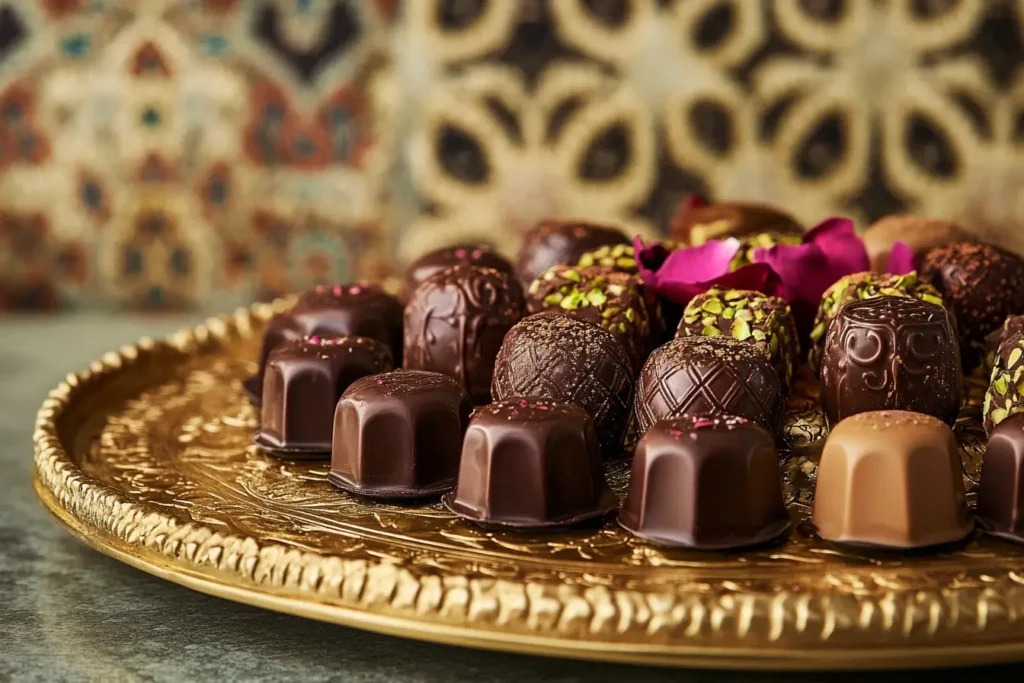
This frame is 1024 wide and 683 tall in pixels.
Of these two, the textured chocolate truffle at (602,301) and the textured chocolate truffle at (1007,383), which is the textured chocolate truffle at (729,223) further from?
the textured chocolate truffle at (1007,383)

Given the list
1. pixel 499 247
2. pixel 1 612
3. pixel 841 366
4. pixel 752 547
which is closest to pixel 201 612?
pixel 1 612

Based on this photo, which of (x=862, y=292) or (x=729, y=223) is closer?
(x=862, y=292)

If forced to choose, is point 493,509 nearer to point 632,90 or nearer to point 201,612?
point 201,612

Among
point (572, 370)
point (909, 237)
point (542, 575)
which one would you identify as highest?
point (909, 237)

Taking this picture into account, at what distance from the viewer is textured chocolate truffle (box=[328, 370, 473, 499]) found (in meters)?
1.01

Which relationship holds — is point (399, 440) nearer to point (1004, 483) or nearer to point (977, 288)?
point (1004, 483)

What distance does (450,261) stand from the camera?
1.36 meters

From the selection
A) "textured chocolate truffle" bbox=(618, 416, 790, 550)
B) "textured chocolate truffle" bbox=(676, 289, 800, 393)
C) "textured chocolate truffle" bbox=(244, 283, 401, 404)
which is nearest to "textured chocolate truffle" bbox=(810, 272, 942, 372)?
"textured chocolate truffle" bbox=(676, 289, 800, 393)

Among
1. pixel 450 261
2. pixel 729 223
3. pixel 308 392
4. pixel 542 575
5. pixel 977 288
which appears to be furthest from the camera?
pixel 729 223

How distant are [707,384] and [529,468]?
0.17 metres

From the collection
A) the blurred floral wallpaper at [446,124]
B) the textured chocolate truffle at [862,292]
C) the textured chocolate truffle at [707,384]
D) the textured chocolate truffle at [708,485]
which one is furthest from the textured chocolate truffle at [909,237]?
the blurred floral wallpaper at [446,124]

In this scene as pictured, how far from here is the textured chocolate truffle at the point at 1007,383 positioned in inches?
39.9

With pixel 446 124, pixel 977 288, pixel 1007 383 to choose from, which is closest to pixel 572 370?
pixel 1007 383

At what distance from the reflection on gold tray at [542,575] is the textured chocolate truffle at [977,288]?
17 cm
